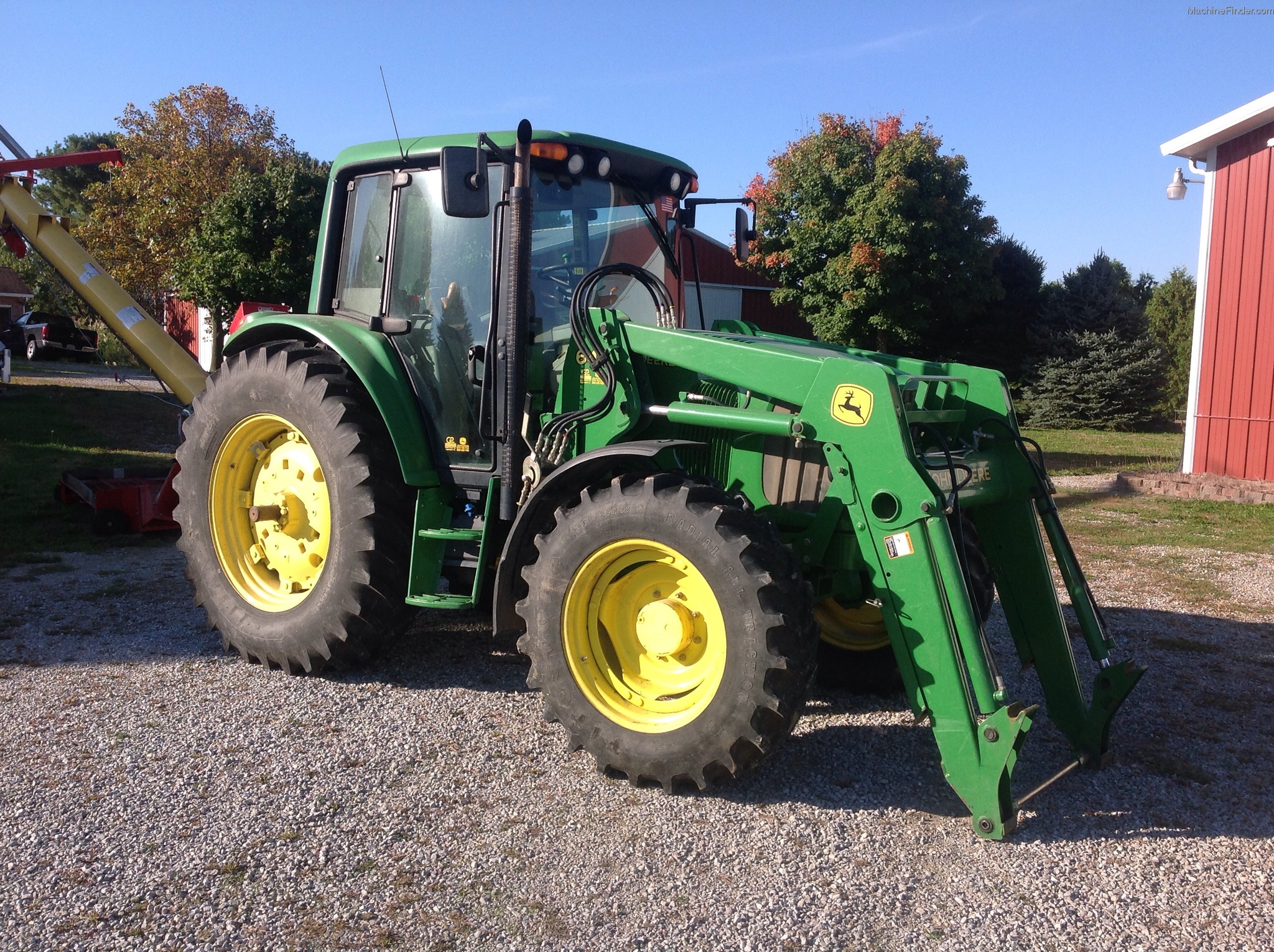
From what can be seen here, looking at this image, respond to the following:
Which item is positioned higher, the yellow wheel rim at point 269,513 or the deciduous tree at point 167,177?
the deciduous tree at point 167,177

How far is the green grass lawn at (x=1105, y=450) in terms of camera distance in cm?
1516

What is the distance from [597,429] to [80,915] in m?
2.51

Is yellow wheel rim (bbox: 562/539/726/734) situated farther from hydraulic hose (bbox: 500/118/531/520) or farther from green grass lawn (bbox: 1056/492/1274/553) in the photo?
green grass lawn (bbox: 1056/492/1274/553)

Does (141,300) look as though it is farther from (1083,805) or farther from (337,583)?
(1083,805)

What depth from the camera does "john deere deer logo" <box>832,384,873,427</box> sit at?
3646mm

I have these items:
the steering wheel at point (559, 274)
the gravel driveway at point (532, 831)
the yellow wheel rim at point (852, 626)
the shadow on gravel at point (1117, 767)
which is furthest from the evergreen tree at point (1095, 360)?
the steering wheel at point (559, 274)

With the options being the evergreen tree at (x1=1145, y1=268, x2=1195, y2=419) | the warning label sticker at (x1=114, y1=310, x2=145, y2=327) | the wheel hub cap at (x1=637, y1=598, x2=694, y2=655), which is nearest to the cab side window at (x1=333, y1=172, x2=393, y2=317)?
the wheel hub cap at (x1=637, y1=598, x2=694, y2=655)

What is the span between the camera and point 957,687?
338 cm

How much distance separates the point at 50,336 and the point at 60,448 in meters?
23.3

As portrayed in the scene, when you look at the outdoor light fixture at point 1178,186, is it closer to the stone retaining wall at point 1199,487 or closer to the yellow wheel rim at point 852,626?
the stone retaining wall at point 1199,487

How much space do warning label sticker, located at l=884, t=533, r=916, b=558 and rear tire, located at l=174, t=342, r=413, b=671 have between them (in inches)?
91.7

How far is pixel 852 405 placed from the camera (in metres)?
A: 3.68

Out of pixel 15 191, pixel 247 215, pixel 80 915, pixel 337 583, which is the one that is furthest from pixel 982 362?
pixel 80 915

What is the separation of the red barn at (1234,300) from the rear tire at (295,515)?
462 inches
